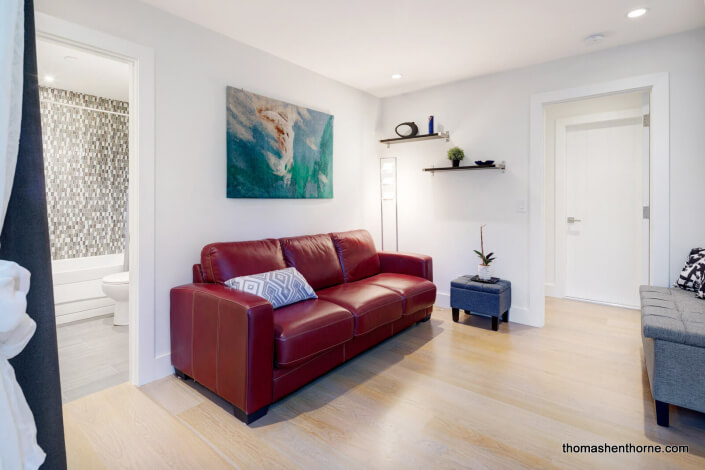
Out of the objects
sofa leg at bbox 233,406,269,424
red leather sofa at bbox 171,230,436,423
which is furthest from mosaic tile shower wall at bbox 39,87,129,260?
sofa leg at bbox 233,406,269,424

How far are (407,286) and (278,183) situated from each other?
1426 mm

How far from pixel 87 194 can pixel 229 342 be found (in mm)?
3194

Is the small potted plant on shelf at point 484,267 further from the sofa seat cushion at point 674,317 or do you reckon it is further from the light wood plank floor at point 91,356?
the light wood plank floor at point 91,356

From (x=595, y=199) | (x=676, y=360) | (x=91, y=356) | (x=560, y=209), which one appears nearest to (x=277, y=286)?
(x=91, y=356)

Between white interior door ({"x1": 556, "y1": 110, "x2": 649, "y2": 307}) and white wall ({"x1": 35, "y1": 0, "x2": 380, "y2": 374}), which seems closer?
white wall ({"x1": 35, "y1": 0, "x2": 380, "y2": 374})

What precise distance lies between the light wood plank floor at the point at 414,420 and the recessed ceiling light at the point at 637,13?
2.43 m

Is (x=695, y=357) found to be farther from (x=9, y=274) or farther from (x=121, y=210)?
(x=121, y=210)

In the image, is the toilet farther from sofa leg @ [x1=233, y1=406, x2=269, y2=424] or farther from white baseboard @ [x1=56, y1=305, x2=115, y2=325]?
sofa leg @ [x1=233, y1=406, x2=269, y2=424]

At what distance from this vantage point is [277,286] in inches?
98.5

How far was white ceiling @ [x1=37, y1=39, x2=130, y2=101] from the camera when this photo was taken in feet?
10.0

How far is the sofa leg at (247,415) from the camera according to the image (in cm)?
200

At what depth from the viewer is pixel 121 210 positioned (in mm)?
4383

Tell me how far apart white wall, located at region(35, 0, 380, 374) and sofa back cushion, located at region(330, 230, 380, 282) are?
1.79 ft

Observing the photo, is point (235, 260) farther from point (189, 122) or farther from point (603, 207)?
point (603, 207)
